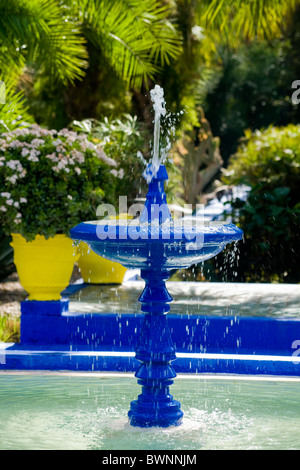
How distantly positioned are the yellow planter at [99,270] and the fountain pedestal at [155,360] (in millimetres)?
3666

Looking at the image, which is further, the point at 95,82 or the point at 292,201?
the point at 95,82

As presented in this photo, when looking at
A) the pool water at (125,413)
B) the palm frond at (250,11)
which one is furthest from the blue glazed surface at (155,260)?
the palm frond at (250,11)

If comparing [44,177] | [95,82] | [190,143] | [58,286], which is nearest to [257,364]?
[58,286]

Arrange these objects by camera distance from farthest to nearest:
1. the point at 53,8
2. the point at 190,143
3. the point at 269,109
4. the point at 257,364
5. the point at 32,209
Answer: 1. the point at 269,109
2. the point at 190,143
3. the point at 53,8
4. the point at 32,209
5. the point at 257,364

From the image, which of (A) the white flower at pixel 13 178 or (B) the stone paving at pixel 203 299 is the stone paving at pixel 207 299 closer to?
(B) the stone paving at pixel 203 299

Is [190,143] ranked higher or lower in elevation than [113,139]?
higher

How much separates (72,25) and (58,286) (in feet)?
15.3

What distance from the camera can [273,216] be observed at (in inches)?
394

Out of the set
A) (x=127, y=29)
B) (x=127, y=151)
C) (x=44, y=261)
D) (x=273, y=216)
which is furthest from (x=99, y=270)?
(x=127, y=29)

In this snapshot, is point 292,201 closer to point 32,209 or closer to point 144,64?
point 144,64

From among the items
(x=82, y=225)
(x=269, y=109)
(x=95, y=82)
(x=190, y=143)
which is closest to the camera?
(x=82, y=225)

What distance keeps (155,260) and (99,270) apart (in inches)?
159

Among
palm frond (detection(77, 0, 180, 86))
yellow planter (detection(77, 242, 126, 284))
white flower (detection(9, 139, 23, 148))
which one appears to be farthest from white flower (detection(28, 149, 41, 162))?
palm frond (detection(77, 0, 180, 86))

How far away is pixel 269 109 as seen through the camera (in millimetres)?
28578
